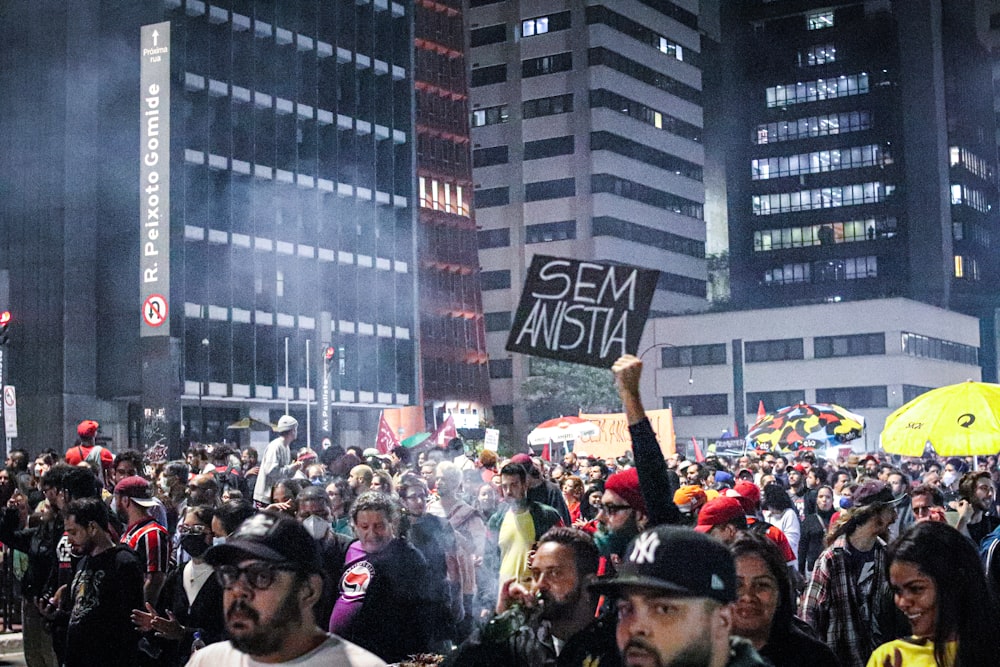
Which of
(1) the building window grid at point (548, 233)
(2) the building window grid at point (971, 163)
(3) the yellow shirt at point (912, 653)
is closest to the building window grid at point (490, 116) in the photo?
(1) the building window grid at point (548, 233)

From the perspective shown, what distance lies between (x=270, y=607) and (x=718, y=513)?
3.59 metres

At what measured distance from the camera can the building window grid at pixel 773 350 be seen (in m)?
82.8

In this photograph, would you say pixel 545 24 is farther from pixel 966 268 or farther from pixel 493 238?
pixel 966 268

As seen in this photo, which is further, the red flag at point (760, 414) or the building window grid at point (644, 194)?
the building window grid at point (644, 194)

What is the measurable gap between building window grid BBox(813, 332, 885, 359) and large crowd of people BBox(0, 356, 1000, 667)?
68.6 metres

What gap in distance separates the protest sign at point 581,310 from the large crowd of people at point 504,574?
0.54 metres

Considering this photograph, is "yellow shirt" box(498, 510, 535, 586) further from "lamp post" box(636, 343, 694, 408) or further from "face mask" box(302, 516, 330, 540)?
"lamp post" box(636, 343, 694, 408)

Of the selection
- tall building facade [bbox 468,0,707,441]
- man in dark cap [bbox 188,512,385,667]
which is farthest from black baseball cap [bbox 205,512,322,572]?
tall building facade [bbox 468,0,707,441]

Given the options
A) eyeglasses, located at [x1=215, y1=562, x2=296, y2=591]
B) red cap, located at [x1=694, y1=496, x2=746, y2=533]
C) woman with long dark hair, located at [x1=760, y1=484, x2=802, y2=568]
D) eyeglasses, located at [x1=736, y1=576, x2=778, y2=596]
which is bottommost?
woman with long dark hair, located at [x1=760, y1=484, x2=802, y2=568]

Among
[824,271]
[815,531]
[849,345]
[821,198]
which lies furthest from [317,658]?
[824,271]

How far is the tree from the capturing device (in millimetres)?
77938

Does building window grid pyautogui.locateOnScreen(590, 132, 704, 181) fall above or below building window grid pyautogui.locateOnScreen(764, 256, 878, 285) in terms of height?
above

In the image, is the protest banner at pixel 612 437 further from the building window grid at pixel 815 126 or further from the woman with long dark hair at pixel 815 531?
the building window grid at pixel 815 126

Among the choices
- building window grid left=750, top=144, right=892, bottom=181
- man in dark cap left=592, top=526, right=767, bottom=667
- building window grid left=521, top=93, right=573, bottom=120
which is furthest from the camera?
A: building window grid left=750, top=144, right=892, bottom=181
